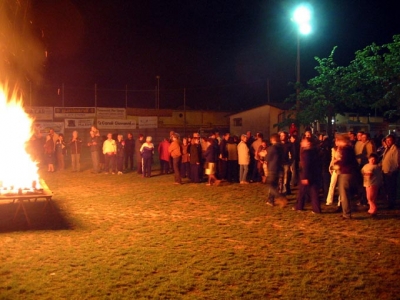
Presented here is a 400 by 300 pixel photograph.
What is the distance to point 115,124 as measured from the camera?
33500 mm

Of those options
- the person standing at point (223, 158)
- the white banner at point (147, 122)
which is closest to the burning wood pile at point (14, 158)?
the person standing at point (223, 158)

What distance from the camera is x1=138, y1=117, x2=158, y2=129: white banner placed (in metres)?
35.2

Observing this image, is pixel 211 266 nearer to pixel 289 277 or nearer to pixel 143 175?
pixel 289 277

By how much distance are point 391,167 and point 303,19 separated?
9.23 m

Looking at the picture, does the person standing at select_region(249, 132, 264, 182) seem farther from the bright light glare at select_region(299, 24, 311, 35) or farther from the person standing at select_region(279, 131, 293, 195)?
the bright light glare at select_region(299, 24, 311, 35)

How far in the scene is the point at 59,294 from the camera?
17.3ft

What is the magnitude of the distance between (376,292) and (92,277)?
3751mm

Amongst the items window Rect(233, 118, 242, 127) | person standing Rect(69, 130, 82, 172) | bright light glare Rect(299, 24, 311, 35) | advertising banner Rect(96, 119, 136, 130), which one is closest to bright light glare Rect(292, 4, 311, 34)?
bright light glare Rect(299, 24, 311, 35)

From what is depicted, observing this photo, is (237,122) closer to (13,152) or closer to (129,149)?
(129,149)

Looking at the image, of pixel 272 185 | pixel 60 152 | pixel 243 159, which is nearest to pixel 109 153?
pixel 60 152

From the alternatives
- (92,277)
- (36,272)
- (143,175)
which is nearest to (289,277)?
(92,277)

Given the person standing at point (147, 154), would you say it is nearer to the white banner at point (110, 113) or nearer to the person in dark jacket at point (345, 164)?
the person in dark jacket at point (345, 164)

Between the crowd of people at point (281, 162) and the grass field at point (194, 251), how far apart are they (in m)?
0.72

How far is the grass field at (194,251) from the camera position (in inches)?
217
